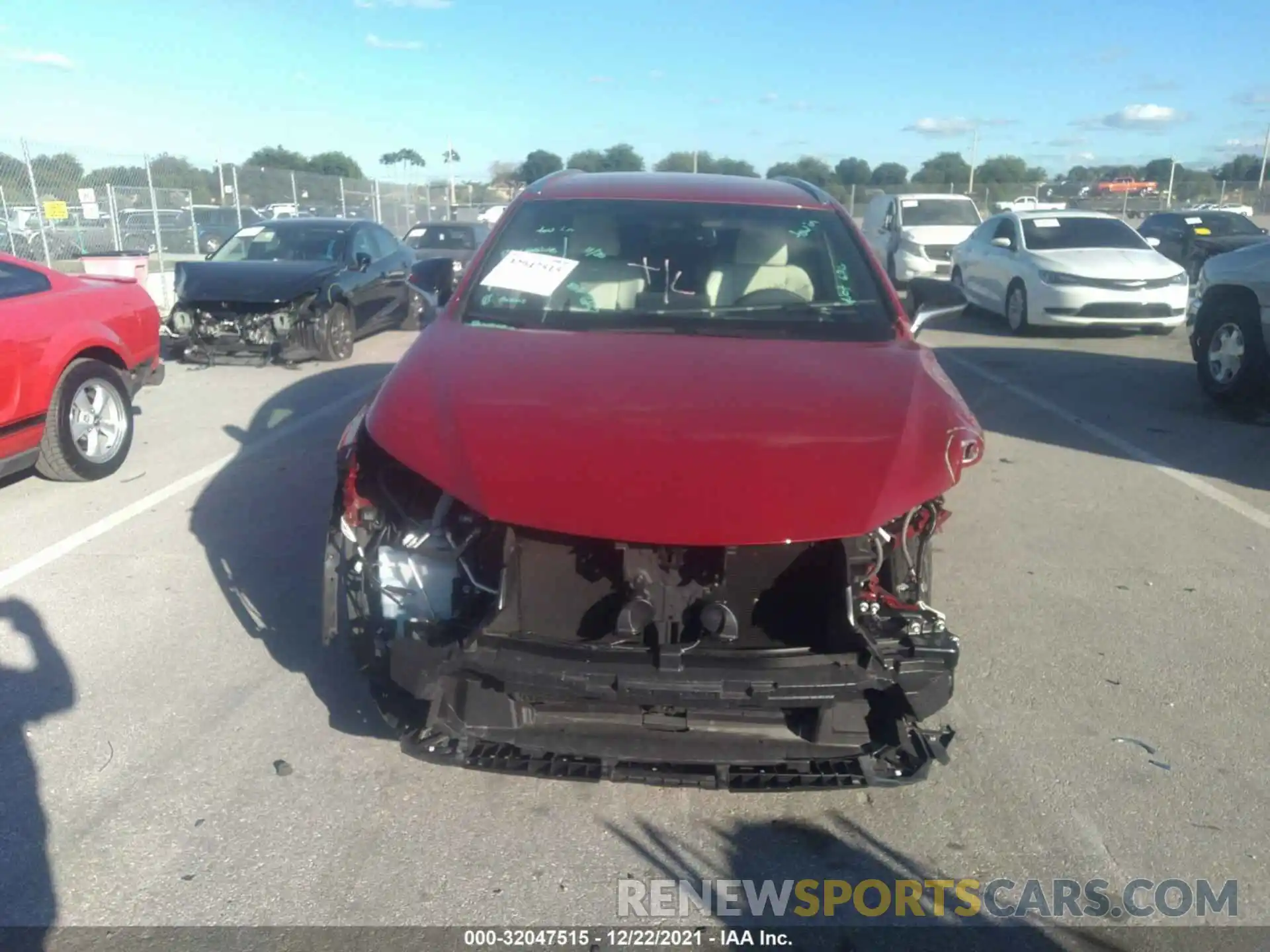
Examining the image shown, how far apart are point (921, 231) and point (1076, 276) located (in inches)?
243

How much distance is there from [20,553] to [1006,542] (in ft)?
16.8

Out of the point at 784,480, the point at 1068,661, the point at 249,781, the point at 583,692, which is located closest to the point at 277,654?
the point at 249,781

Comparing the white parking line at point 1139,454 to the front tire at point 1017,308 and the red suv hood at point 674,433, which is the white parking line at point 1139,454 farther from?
the red suv hood at point 674,433

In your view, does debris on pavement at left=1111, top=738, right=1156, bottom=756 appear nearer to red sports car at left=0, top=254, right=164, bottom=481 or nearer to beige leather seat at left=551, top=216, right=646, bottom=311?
beige leather seat at left=551, top=216, right=646, bottom=311

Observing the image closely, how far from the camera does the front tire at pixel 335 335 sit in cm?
1066

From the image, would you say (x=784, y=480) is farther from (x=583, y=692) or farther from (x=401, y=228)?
(x=401, y=228)

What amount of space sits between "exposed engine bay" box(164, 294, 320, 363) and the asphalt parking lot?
4.45 m

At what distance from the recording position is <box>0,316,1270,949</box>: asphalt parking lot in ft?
9.47

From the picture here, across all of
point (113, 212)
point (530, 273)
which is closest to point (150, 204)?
point (113, 212)

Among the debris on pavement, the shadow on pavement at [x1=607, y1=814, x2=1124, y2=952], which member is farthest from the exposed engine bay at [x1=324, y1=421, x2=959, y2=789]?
the debris on pavement

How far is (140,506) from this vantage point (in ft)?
19.8

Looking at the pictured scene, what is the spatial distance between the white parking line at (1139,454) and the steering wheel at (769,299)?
3458mm

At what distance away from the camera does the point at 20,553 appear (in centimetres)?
527

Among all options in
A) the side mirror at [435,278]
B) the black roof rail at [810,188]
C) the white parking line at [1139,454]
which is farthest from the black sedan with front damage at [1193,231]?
the side mirror at [435,278]
